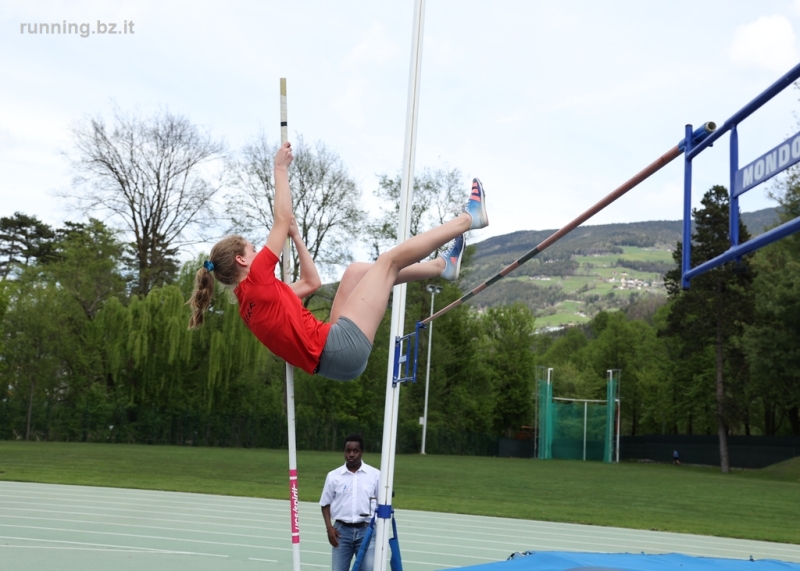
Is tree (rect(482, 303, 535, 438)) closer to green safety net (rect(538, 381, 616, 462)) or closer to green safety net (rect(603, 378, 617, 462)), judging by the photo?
green safety net (rect(538, 381, 616, 462))

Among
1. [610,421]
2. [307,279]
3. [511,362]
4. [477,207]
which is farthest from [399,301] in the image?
[511,362]

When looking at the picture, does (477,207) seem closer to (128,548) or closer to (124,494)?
(128,548)

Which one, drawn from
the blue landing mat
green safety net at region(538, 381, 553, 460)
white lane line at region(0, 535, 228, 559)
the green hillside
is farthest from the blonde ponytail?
the green hillside

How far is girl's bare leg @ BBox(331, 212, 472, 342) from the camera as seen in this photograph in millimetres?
3324

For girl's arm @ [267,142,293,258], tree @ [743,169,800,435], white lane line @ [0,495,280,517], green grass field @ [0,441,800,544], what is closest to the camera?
girl's arm @ [267,142,293,258]

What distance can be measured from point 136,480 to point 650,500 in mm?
8825

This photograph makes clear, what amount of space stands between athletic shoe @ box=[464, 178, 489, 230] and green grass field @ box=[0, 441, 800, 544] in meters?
7.68

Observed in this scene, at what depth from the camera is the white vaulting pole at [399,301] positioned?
368cm

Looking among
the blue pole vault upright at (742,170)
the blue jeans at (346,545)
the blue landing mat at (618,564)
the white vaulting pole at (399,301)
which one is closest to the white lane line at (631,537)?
the blue landing mat at (618,564)

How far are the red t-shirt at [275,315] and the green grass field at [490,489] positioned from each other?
818cm

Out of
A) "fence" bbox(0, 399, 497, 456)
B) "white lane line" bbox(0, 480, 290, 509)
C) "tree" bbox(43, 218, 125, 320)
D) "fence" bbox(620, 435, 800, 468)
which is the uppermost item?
"tree" bbox(43, 218, 125, 320)

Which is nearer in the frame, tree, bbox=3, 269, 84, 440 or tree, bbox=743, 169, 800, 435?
tree, bbox=743, 169, 800, 435

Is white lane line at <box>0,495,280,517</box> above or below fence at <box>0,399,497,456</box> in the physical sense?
above

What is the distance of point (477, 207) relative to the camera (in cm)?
382
